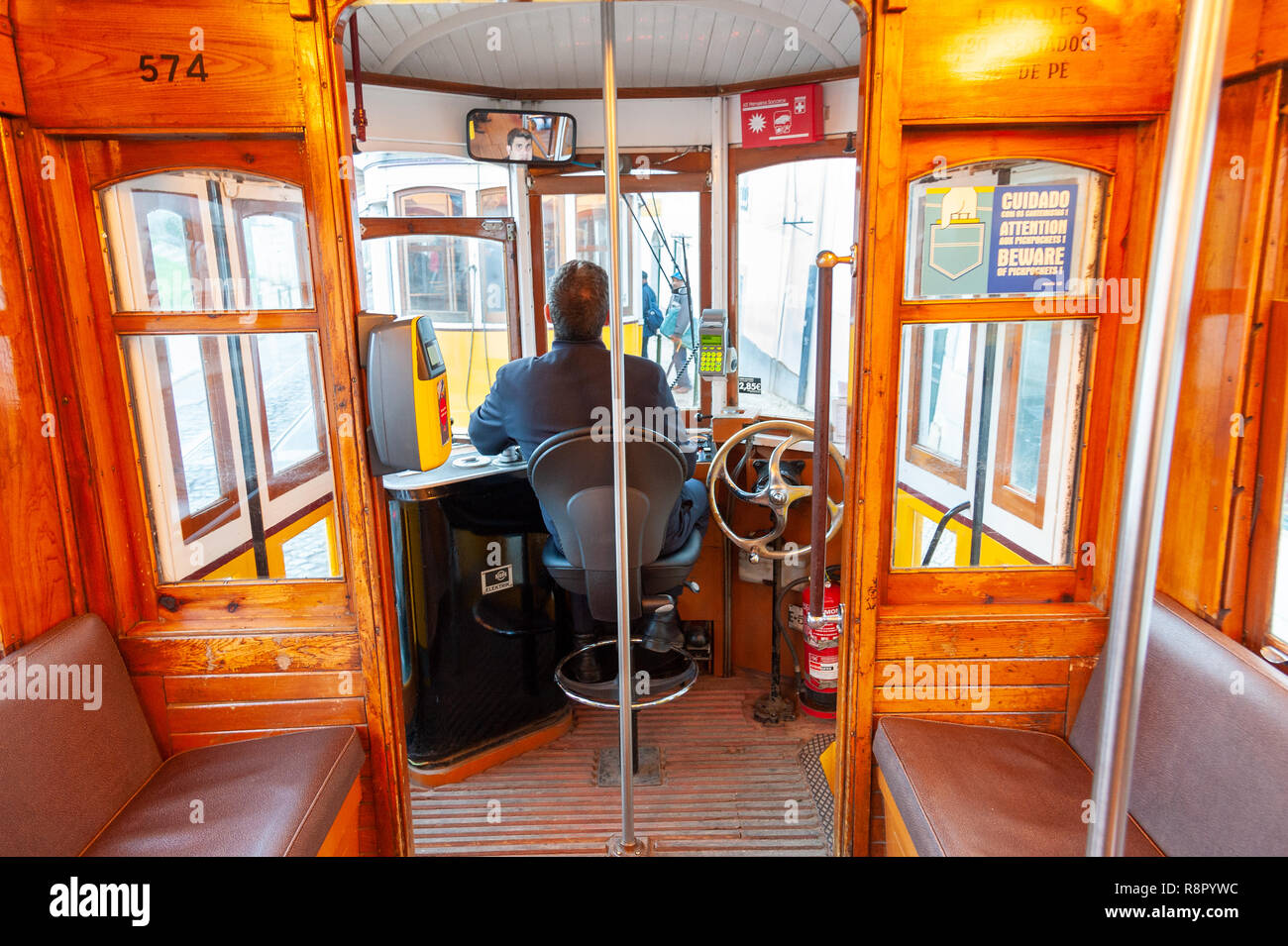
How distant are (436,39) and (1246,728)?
3441 mm

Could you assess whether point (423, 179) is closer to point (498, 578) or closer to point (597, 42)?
point (597, 42)

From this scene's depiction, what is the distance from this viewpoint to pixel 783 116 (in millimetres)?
3908

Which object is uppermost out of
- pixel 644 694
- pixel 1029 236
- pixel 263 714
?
pixel 1029 236

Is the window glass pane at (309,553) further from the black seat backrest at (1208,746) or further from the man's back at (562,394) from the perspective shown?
the black seat backrest at (1208,746)

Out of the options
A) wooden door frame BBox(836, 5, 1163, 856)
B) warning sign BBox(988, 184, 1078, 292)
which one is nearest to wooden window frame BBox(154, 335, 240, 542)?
wooden door frame BBox(836, 5, 1163, 856)

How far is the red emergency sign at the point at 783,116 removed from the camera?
386 cm

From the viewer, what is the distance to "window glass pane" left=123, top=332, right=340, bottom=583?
2096 millimetres

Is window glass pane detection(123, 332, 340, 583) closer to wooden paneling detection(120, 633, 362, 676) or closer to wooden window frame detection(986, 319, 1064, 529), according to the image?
wooden paneling detection(120, 633, 362, 676)

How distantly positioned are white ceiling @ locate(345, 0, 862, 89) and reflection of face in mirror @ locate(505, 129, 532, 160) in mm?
238

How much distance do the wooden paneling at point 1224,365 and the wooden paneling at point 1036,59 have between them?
0.62 feet

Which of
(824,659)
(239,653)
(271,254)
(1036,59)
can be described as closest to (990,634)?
(824,659)

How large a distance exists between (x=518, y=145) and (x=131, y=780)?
3.07 metres

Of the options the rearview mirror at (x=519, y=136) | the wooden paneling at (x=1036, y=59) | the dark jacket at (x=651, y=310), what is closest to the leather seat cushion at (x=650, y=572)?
the wooden paneling at (x=1036, y=59)
